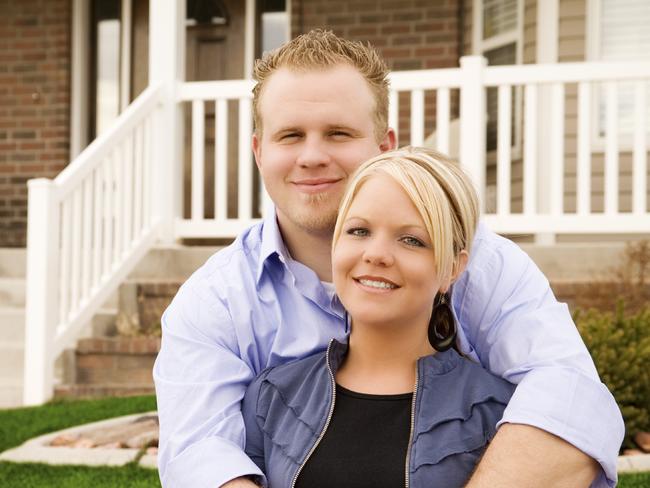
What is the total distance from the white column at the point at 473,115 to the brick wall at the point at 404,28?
1.72 meters

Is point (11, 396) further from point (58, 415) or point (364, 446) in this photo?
point (364, 446)

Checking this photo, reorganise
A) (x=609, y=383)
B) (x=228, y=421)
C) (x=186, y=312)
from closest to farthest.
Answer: (x=228, y=421), (x=186, y=312), (x=609, y=383)

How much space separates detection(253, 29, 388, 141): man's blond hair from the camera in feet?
8.36

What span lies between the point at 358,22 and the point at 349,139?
6269 mm

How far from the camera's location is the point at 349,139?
2561mm

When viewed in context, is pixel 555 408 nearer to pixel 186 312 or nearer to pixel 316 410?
pixel 316 410

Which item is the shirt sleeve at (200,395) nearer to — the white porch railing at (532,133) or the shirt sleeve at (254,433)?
the shirt sleeve at (254,433)

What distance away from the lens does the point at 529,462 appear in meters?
2.07

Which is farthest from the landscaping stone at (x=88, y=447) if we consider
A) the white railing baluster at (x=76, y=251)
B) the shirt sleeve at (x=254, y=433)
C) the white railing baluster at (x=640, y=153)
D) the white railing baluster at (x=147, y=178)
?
the white railing baluster at (x=640, y=153)

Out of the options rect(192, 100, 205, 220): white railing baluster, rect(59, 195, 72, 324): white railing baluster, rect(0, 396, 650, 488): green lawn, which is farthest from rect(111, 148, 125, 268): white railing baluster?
rect(0, 396, 650, 488): green lawn

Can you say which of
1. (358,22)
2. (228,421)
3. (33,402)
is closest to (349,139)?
(228,421)

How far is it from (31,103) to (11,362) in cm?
359

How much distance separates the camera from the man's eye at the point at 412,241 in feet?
7.02

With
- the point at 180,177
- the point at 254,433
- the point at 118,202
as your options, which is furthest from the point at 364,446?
the point at 180,177
